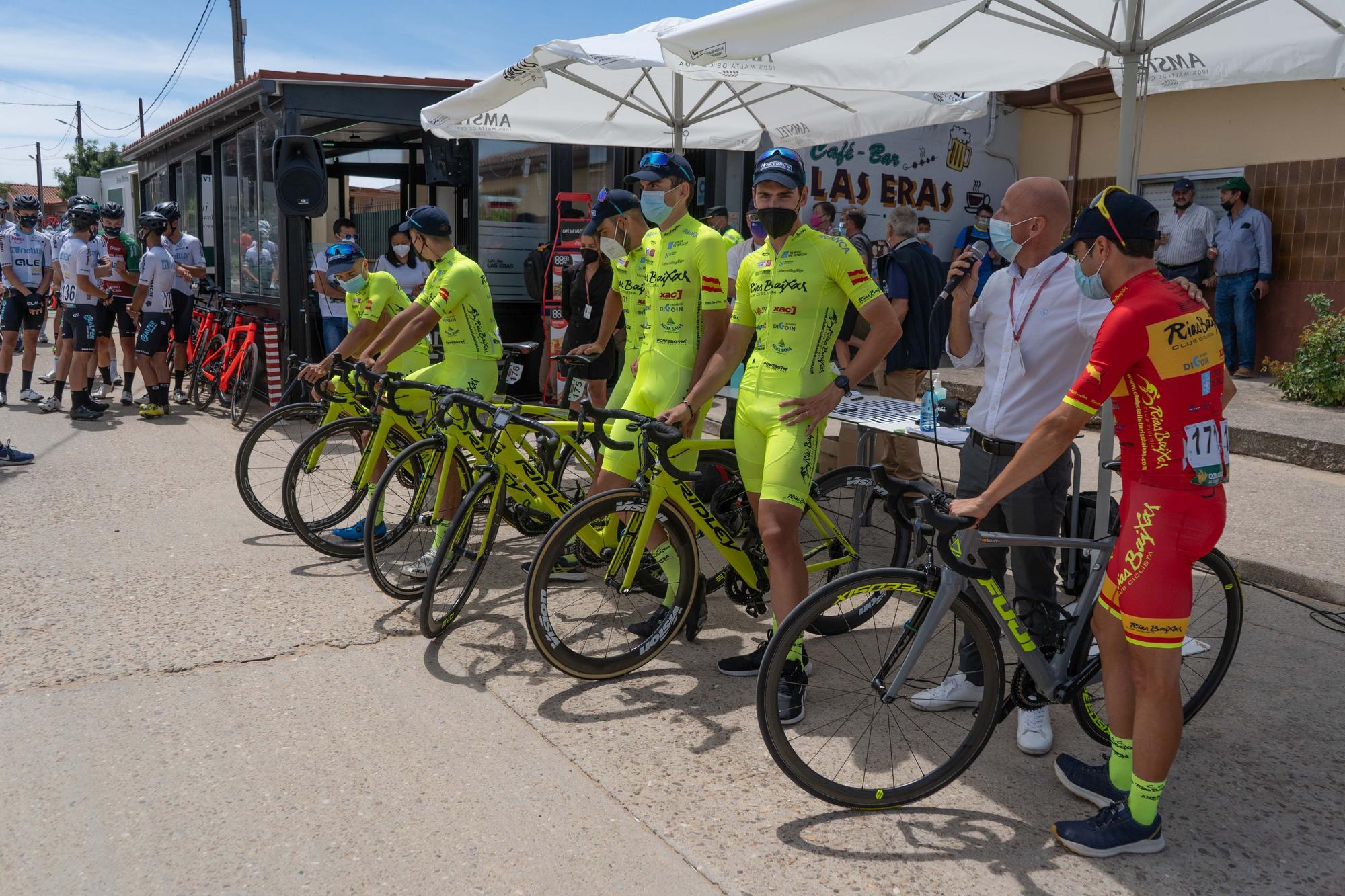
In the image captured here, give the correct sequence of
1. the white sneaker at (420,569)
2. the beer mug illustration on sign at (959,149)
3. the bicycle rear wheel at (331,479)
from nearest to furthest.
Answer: the white sneaker at (420,569)
the bicycle rear wheel at (331,479)
the beer mug illustration on sign at (959,149)

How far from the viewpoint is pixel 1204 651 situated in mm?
3938

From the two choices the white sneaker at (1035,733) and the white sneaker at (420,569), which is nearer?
the white sneaker at (1035,733)

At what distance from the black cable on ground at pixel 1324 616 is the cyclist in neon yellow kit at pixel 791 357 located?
2816 millimetres

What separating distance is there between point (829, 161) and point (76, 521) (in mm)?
9875

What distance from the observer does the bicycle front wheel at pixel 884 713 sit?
313 centimetres

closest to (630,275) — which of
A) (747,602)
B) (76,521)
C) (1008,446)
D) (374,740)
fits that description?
(747,602)

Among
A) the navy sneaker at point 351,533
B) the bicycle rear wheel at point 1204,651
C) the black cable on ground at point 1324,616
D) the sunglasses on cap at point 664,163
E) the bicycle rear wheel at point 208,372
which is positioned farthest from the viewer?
the bicycle rear wheel at point 208,372

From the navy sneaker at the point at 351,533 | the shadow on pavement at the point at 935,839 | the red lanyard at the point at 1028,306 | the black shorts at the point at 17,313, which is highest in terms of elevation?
the red lanyard at the point at 1028,306

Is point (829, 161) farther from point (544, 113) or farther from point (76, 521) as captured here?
point (76, 521)

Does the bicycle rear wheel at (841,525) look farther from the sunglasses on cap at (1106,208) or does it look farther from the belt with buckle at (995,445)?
the sunglasses on cap at (1106,208)

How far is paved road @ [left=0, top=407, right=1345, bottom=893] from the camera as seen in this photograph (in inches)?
113

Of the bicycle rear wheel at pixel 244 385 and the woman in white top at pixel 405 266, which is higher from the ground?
the woman in white top at pixel 405 266

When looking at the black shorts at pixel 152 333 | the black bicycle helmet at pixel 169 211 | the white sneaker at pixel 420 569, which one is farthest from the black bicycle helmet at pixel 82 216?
the white sneaker at pixel 420 569

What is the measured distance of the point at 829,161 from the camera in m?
13.2
